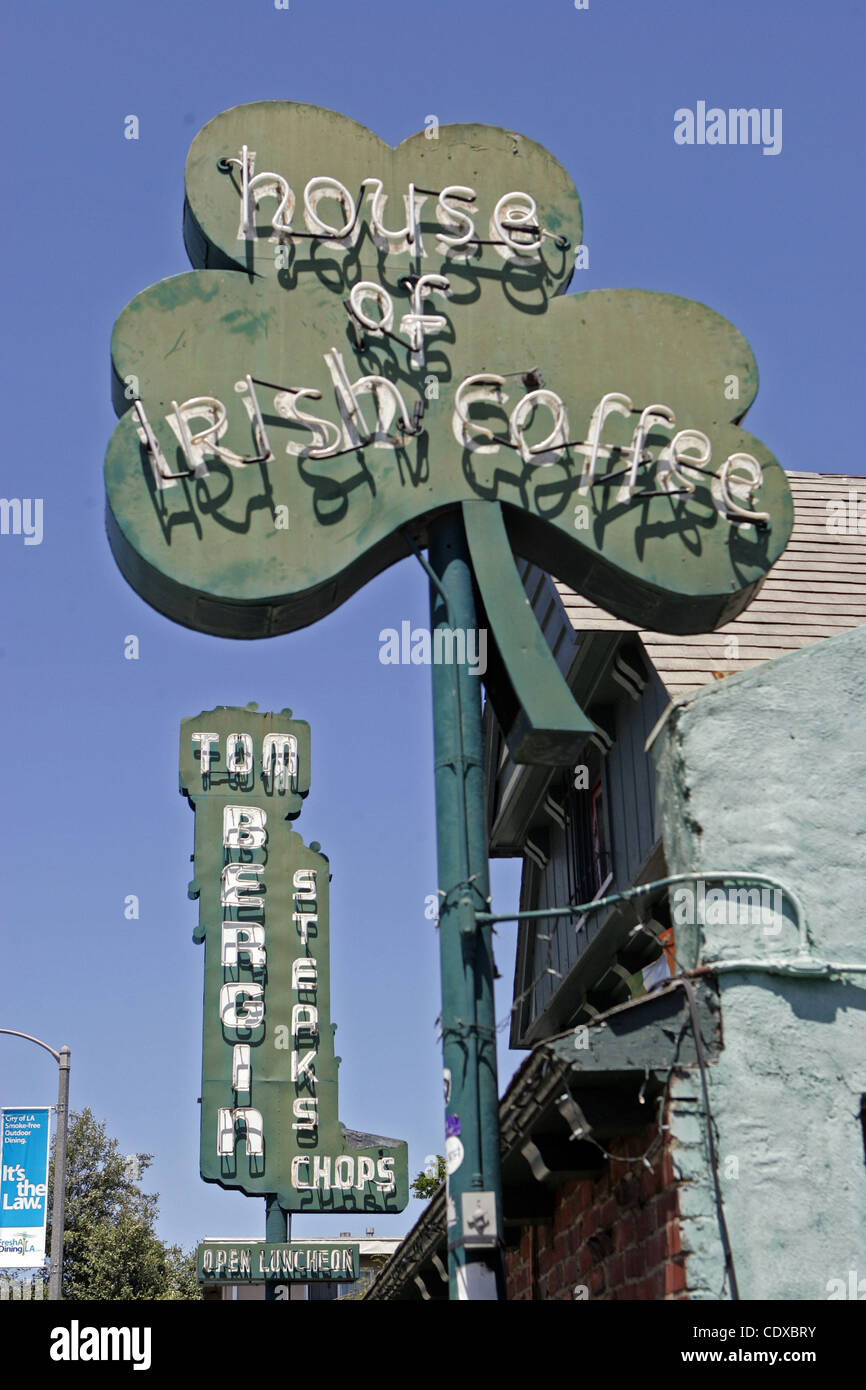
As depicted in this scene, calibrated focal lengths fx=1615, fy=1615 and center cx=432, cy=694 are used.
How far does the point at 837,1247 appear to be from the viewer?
6.48 meters

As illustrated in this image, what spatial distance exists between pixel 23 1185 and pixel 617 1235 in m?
12.8

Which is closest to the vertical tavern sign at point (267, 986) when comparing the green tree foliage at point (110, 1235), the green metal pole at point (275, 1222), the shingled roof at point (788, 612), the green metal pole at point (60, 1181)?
the green metal pole at point (275, 1222)

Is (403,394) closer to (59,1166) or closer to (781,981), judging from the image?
(781,981)

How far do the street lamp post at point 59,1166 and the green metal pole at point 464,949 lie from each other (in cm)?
1316

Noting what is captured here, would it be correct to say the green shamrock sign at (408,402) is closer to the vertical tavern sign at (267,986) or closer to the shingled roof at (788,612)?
the shingled roof at (788,612)

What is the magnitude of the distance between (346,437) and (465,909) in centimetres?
249

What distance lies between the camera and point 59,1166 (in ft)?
64.4

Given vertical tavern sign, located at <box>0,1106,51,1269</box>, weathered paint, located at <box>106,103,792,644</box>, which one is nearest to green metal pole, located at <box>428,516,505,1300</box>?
weathered paint, located at <box>106,103,792,644</box>

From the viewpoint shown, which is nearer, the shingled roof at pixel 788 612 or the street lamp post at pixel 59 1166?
the shingled roof at pixel 788 612

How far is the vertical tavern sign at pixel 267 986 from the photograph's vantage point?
62.2 ft

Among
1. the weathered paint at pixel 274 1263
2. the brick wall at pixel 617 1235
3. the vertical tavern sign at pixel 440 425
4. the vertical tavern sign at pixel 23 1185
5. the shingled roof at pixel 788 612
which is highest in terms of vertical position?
the shingled roof at pixel 788 612

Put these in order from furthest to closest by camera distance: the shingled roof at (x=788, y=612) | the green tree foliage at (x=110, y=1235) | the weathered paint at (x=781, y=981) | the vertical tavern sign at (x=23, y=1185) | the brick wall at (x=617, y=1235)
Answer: the green tree foliage at (x=110, y=1235)
the vertical tavern sign at (x=23, y=1185)
the shingled roof at (x=788, y=612)
the brick wall at (x=617, y=1235)
the weathered paint at (x=781, y=981)
